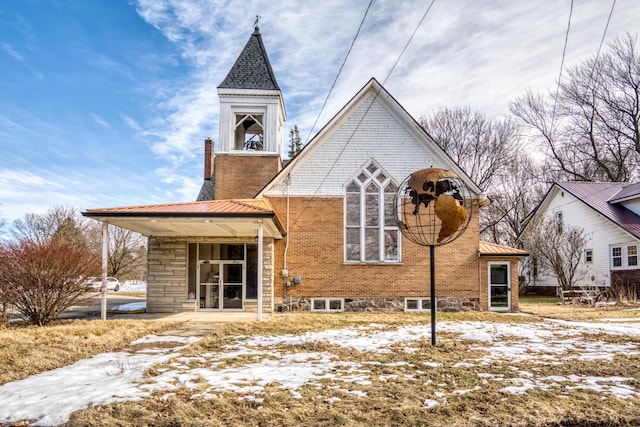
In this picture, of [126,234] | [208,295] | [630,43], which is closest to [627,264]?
[630,43]

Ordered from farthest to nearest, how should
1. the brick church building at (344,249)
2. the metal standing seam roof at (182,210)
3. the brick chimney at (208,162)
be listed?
the brick chimney at (208,162) < the brick church building at (344,249) < the metal standing seam roof at (182,210)

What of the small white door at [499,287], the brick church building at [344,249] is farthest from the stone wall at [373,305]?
the small white door at [499,287]

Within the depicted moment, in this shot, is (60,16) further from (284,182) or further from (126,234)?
(126,234)

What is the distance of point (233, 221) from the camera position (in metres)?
12.6

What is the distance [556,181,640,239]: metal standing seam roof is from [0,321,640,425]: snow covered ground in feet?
56.4

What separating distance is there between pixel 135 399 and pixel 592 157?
37.4m

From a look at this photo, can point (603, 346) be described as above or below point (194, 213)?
below

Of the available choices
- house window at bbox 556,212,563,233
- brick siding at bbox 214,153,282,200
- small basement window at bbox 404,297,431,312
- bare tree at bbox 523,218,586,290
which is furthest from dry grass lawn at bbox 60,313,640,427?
house window at bbox 556,212,563,233

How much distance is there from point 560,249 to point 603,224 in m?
2.60

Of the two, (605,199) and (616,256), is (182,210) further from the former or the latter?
(605,199)

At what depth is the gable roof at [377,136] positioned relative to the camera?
653 inches

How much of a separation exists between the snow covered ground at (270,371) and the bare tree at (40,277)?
341 cm

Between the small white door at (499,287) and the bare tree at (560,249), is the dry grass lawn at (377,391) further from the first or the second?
the bare tree at (560,249)

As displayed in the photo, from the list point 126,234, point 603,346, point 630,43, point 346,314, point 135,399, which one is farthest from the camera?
point 126,234
